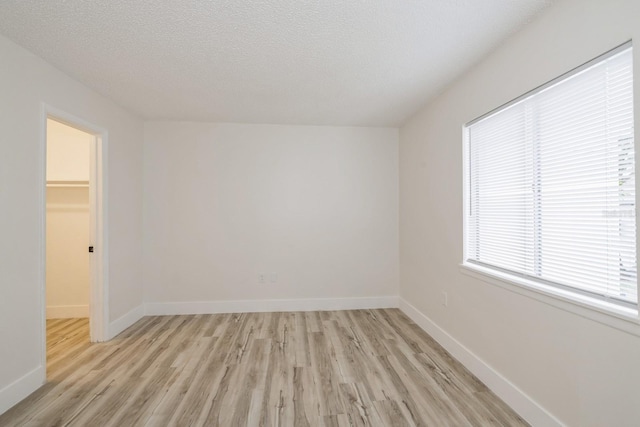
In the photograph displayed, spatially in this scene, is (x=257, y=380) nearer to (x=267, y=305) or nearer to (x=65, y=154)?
(x=267, y=305)

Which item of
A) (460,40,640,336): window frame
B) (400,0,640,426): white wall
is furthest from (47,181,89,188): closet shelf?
(460,40,640,336): window frame

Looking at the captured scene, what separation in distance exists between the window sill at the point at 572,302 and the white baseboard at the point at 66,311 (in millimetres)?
4706

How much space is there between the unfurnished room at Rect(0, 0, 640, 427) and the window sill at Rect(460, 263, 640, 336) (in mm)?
15

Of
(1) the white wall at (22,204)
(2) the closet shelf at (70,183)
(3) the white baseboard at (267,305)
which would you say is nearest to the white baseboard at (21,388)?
(1) the white wall at (22,204)

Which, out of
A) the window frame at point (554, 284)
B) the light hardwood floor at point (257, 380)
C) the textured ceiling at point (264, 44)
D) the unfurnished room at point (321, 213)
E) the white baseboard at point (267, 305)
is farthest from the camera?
the white baseboard at point (267, 305)

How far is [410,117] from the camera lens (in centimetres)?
373

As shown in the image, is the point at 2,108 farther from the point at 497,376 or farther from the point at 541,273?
the point at 497,376

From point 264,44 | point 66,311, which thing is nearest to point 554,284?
point 264,44

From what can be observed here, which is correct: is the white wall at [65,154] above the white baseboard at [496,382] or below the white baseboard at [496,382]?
above

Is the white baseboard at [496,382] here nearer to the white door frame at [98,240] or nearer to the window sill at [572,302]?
the window sill at [572,302]

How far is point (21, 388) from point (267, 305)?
239 cm

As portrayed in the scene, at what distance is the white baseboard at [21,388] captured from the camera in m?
1.95

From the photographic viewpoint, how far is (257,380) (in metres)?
2.32

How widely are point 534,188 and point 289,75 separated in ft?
6.94
